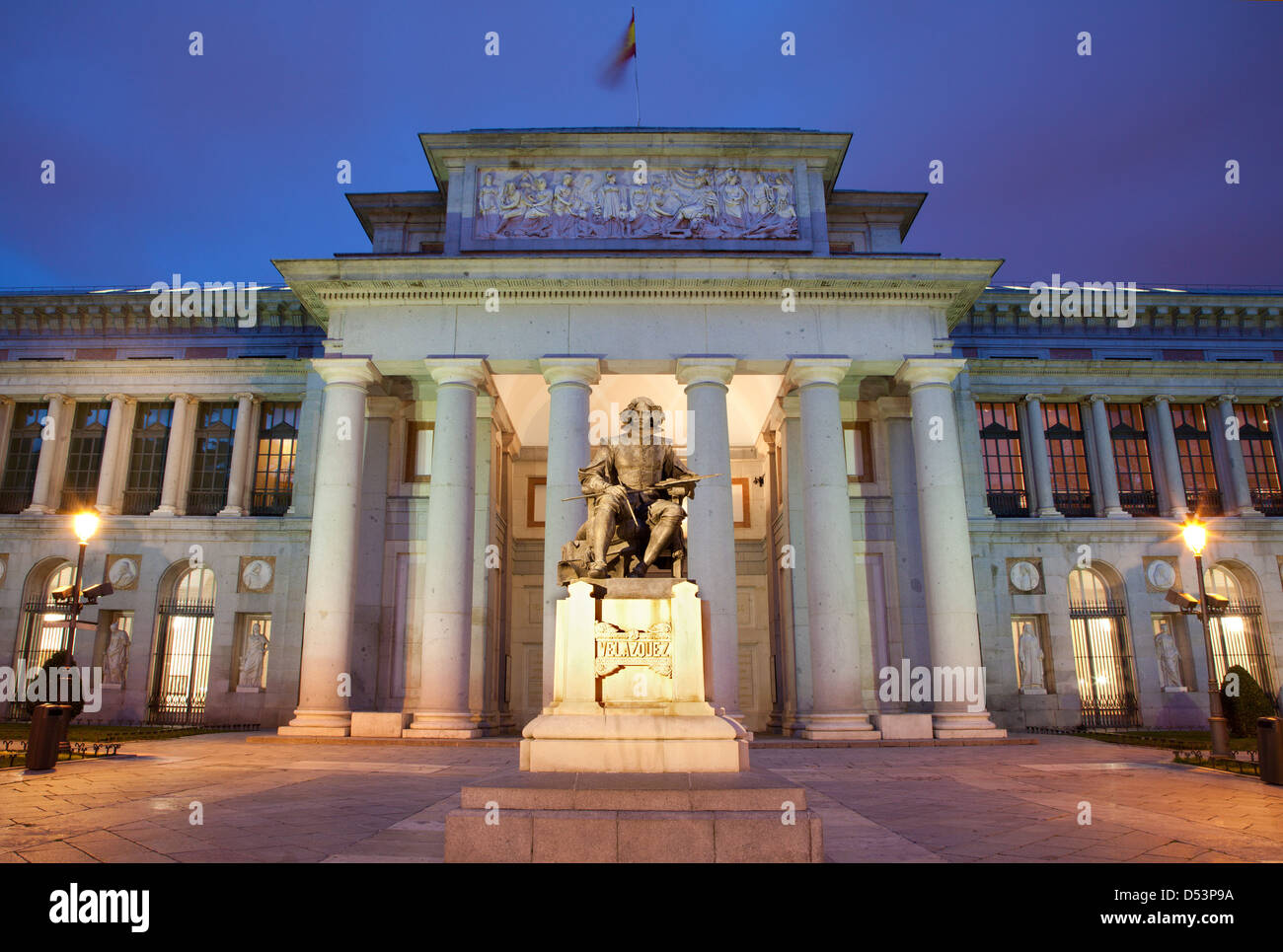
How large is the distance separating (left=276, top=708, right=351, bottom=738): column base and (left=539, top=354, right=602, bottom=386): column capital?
1206cm

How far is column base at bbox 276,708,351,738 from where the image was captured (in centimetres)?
2356

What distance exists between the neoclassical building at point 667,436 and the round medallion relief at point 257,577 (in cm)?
12

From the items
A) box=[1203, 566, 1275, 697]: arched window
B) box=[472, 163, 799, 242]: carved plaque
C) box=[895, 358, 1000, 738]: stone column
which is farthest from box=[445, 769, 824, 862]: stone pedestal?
box=[1203, 566, 1275, 697]: arched window

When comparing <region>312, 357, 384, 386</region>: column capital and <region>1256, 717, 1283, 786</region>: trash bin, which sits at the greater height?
<region>312, 357, 384, 386</region>: column capital

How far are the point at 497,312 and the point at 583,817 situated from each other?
2170cm

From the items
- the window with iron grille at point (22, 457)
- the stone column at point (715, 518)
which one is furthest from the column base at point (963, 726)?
the window with iron grille at point (22, 457)

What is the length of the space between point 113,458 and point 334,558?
15.8 metres

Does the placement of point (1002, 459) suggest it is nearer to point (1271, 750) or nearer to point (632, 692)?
point (1271, 750)

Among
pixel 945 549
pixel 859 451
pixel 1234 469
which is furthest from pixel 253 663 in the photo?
pixel 1234 469

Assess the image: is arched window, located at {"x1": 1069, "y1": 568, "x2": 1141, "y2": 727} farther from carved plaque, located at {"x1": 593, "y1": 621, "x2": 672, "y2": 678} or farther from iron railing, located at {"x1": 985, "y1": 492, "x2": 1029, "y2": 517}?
carved plaque, located at {"x1": 593, "y1": 621, "x2": 672, "y2": 678}

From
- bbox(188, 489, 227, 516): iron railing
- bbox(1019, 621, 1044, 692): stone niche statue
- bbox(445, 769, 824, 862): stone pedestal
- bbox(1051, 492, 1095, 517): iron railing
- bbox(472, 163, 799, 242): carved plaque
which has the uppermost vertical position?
bbox(472, 163, 799, 242): carved plaque

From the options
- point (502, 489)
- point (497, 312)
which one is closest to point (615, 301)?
point (497, 312)
